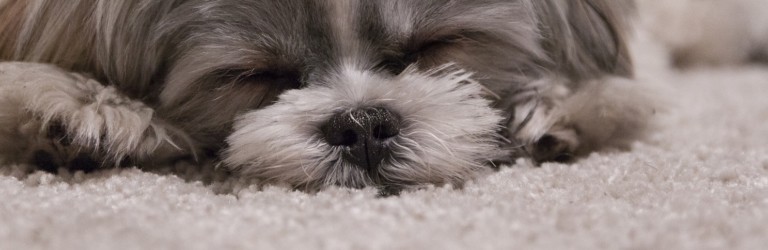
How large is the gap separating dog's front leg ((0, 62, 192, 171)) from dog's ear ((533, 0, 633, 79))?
2.00ft

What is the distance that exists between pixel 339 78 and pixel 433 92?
136 mm

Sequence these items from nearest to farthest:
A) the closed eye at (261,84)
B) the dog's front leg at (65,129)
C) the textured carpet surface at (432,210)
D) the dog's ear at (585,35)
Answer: the textured carpet surface at (432,210), the dog's front leg at (65,129), the closed eye at (261,84), the dog's ear at (585,35)

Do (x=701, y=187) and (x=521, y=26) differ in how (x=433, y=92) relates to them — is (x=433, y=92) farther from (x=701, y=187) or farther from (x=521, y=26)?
(x=701, y=187)

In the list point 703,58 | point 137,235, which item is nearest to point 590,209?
point 137,235

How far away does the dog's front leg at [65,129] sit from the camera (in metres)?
1.01

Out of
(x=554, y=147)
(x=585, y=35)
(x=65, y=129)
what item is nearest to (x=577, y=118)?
(x=554, y=147)

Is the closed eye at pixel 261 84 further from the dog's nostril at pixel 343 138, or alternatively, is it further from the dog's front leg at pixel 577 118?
the dog's front leg at pixel 577 118

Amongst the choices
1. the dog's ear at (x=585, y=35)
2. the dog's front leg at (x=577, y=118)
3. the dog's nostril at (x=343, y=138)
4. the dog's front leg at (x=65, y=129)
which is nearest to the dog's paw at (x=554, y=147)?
the dog's front leg at (x=577, y=118)

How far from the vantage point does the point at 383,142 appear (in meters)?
1.05

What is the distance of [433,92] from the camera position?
1.12 m

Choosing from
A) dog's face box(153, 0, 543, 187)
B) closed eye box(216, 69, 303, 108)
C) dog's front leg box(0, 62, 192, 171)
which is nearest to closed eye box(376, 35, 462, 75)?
dog's face box(153, 0, 543, 187)

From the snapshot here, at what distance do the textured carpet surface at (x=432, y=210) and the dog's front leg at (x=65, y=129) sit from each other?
3cm

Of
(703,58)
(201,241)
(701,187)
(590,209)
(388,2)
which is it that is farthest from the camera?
(703,58)

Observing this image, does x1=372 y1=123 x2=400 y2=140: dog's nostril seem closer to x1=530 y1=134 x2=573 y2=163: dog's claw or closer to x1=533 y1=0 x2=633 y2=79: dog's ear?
x1=530 y1=134 x2=573 y2=163: dog's claw
